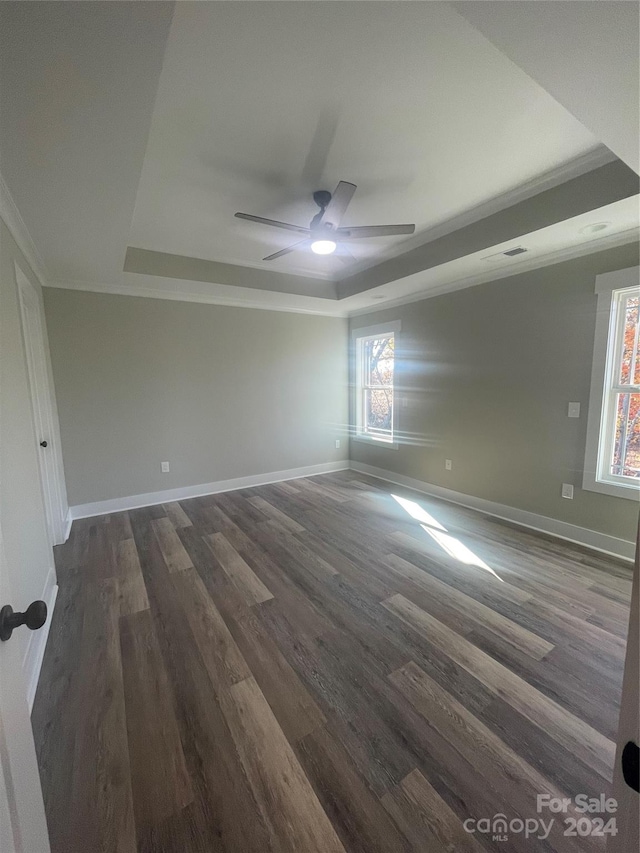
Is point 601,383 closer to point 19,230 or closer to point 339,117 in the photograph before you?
point 339,117

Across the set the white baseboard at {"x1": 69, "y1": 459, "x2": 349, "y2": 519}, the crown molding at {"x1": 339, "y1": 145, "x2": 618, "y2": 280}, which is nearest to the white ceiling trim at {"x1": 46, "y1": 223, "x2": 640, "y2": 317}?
the crown molding at {"x1": 339, "y1": 145, "x2": 618, "y2": 280}

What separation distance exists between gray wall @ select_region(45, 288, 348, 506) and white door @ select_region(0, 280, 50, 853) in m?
3.47

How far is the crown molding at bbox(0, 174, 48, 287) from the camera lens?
6.02 ft

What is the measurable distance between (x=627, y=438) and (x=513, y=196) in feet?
6.77

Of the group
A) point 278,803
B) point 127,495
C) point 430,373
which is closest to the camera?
point 278,803

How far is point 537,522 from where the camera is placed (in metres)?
3.20

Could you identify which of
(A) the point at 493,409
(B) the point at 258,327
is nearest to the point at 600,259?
(A) the point at 493,409

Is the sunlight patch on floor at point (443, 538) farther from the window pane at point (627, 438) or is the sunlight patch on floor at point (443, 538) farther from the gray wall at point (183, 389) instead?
the gray wall at point (183, 389)

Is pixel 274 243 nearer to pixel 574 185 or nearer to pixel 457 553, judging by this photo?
pixel 574 185

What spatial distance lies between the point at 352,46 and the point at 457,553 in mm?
3126

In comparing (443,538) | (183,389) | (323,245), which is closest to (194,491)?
(183,389)

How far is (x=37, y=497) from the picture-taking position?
217 centimetres

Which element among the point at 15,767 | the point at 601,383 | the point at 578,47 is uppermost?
the point at 578,47

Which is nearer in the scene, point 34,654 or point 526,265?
point 34,654
